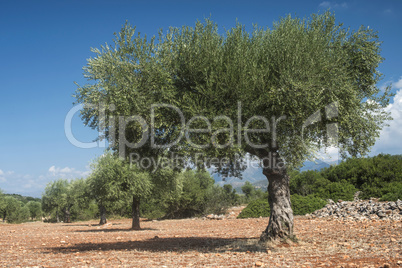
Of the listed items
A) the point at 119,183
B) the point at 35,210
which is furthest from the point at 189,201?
the point at 35,210

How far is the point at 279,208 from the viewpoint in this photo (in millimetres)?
14523

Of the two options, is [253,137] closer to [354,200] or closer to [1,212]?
[354,200]

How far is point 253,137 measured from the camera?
44.0 feet

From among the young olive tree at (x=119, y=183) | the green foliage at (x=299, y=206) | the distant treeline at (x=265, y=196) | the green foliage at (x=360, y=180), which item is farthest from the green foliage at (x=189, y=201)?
the young olive tree at (x=119, y=183)

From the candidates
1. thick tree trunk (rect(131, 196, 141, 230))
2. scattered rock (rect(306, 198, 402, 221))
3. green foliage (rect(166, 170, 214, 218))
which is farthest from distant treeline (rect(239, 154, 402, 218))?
green foliage (rect(166, 170, 214, 218))

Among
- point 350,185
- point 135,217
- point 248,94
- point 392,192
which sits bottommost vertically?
point 135,217

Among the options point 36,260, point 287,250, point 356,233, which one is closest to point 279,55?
point 287,250

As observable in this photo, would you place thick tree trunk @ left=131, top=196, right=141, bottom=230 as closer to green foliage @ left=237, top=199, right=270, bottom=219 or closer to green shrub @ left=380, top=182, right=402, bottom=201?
green foliage @ left=237, top=199, right=270, bottom=219

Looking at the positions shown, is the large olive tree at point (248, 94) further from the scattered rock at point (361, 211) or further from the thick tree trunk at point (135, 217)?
the thick tree trunk at point (135, 217)

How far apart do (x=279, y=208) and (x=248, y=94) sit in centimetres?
552

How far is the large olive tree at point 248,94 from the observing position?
1231 cm

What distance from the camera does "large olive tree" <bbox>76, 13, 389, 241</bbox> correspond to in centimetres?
1231

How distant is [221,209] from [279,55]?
39.0 metres

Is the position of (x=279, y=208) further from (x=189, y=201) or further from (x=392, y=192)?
(x=189, y=201)
